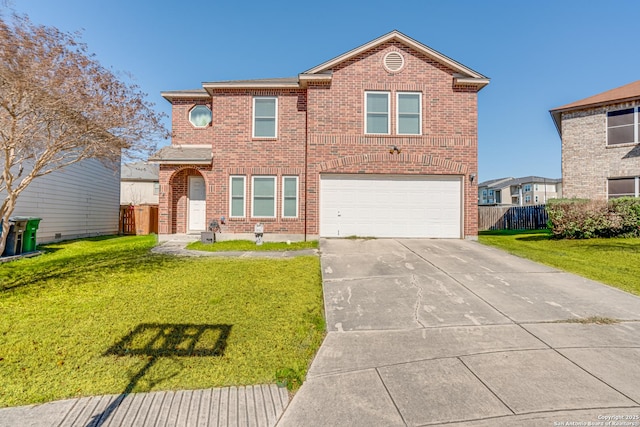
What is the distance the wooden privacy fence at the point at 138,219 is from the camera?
698 inches

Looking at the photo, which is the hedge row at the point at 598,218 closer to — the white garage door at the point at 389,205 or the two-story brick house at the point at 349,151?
the two-story brick house at the point at 349,151

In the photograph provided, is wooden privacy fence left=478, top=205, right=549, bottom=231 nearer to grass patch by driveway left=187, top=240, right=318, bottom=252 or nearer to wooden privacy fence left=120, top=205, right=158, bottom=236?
grass patch by driveway left=187, top=240, right=318, bottom=252

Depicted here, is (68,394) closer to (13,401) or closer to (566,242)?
(13,401)

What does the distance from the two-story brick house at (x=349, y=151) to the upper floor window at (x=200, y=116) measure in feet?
2.56

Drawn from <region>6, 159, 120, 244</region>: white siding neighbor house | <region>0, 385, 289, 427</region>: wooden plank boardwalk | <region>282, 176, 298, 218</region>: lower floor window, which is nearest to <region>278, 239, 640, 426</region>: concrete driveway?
<region>0, 385, 289, 427</region>: wooden plank boardwalk

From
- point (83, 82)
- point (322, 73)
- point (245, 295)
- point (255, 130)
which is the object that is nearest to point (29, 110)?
point (83, 82)

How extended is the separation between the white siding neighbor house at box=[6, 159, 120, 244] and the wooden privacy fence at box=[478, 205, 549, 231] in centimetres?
2207

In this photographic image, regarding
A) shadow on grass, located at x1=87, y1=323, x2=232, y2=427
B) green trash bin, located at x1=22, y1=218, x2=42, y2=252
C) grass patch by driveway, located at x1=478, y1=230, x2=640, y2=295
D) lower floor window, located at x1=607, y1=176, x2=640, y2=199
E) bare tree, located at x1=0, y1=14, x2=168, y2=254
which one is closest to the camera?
shadow on grass, located at x1=87, y1=323, x2=232, y2=427

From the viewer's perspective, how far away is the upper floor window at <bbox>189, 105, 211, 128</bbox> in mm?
12570

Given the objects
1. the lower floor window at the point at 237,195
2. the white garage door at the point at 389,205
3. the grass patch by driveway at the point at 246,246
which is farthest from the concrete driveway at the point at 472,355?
the lower floor window at the point at 237,195

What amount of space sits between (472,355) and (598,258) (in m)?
7.95

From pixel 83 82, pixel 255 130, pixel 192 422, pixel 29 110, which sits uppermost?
pixel 255 130

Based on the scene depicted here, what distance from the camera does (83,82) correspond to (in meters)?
5.96

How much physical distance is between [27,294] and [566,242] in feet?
51.0
